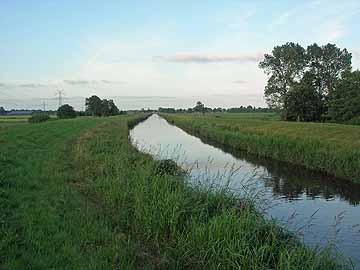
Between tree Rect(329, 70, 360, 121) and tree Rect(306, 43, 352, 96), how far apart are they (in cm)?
1034

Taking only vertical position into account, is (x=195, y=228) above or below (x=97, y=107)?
below

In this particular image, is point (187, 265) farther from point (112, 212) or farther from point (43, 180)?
point (43, 180)

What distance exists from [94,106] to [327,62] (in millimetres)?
79684

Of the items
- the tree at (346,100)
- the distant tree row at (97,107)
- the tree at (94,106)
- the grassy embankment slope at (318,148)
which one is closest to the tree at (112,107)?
the distant tree row at (97,107)

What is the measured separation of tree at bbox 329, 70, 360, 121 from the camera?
4800 centimetres

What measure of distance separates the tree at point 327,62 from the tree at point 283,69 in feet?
4.93

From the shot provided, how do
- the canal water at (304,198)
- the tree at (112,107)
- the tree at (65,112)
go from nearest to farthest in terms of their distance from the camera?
the canal water at (304,198), the tree at (65,112), the tree at (112,107)

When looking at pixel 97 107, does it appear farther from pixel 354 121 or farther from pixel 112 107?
pixel 354 121

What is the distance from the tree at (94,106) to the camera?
124312 mm

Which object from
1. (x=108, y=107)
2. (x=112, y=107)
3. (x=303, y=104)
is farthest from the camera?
(x=112, y=107)

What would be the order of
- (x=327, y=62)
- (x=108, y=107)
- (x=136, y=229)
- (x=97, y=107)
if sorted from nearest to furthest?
(x=136, y=229)
(x=327, y=62)
(x=97, y=107)
(x=108, y=107)

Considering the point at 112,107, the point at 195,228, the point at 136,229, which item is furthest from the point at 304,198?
the point at 112,107

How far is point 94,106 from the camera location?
125 metres

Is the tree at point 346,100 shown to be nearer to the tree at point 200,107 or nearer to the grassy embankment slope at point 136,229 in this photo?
the grassy embankment slope at point 136,229
